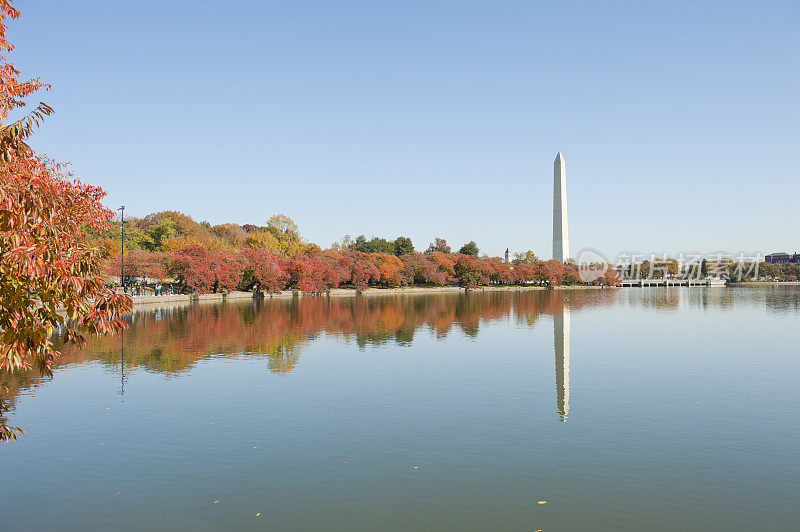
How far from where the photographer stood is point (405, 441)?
11680 millimetres

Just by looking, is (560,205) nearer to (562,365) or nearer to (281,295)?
(281,295)

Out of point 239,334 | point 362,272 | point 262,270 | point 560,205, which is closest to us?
point 239,334

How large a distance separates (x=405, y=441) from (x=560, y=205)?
92612 millimetres

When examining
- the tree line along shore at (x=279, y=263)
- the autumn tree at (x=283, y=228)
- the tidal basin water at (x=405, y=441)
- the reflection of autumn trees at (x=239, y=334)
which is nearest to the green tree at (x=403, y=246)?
the tree line along shore at (x=279, y=263)

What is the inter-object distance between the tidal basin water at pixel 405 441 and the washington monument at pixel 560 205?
77.8 m

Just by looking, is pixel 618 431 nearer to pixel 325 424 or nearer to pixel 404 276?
pixel 325 424

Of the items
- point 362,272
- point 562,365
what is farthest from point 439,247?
point 562,365

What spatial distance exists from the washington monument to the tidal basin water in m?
77.8

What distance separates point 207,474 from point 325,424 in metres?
3.47

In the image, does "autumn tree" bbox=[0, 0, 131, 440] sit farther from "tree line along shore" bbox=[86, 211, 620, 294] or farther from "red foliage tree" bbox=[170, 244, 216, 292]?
"red foliage tree" bbox=[170, 244, 216, 292]

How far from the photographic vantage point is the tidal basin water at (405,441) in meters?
8.38

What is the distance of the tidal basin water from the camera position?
838 centimetres

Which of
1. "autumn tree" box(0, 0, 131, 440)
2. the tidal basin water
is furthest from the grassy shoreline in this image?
"autumn tree" box(0, 0, 131, 440)

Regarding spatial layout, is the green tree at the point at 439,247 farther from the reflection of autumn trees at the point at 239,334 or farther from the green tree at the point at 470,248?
the reflection of autumn trees at the point at 239,334
